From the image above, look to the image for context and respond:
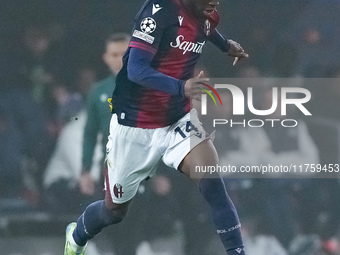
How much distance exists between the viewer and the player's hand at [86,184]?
233 inches

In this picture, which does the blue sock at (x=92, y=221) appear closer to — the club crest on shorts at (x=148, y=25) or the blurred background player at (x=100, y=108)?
the blurred background player at (x=100, y=108)

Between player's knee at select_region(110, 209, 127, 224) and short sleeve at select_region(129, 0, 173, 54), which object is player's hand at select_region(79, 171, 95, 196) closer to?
player's knee at select_region(110, 209, 127, 224)

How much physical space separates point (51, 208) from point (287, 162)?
66.4 inches

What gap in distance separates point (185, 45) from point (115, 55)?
2.57 feet

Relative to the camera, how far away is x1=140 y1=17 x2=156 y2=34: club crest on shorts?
5008 millimetres

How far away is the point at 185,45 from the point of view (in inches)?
205

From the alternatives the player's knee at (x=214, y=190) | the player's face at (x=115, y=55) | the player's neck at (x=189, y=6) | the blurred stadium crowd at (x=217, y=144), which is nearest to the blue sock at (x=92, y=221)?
the blurred stadium crowd at (x=217, y=144)

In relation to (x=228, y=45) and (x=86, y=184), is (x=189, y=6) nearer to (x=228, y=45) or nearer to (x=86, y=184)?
(x=228, y=45)

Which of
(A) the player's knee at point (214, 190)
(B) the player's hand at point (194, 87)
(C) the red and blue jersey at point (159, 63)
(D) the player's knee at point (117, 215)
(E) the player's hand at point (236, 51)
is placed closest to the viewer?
(B) the player's hand at point (194, 87)

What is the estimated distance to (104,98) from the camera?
231 inches

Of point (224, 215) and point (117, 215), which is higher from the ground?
point (224, 215)

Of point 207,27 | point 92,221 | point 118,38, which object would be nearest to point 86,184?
point 92,221

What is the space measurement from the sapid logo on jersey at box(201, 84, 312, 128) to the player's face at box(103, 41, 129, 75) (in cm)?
63

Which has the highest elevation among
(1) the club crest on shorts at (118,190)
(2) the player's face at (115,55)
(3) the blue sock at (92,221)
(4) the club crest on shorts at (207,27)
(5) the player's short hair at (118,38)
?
(4) the club crest on shorts at (207,27)
